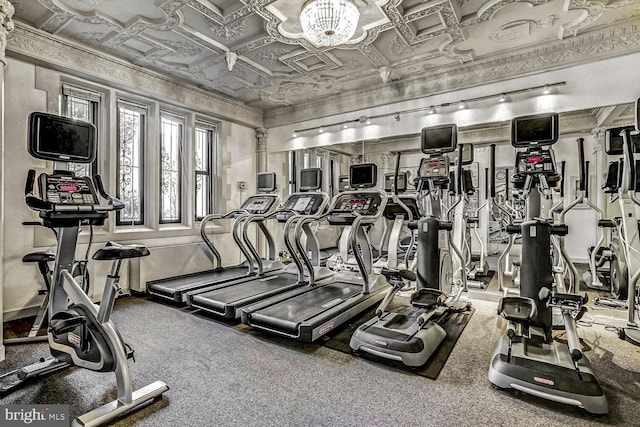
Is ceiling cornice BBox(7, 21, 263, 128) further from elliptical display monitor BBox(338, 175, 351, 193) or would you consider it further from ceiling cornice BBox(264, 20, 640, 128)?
elliptical display monitor BBox(338, 175, 351, 193)

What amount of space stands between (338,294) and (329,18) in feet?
10.3

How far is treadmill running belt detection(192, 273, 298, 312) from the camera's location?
3.88 meters

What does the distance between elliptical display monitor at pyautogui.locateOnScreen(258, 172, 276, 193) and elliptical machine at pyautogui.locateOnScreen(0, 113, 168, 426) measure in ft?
11.6

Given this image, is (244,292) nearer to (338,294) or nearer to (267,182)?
(338,294)

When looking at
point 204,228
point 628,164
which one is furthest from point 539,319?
point 204,228

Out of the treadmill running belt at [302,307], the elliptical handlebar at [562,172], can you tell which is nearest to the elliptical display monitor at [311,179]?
the treadmill running belt at [302,307]

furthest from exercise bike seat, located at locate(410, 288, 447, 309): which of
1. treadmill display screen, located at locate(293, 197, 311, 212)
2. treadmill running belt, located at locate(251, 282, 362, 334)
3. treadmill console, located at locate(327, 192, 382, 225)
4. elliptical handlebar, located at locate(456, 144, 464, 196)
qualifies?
treadmill display screen, located at locate(293, 197, 311, 212)

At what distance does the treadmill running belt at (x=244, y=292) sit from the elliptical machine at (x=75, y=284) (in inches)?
60.2

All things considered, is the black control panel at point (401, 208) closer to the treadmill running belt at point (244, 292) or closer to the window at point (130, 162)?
the treadmill running belt at point (244, 292)

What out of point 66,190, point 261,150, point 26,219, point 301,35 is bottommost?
point 26,219

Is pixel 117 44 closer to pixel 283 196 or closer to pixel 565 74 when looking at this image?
pixel 283 196

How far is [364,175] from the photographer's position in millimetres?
4797

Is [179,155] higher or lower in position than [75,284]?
higher

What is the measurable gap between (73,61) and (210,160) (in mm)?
2677
